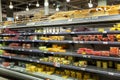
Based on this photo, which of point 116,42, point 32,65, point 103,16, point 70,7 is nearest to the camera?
point 116,42

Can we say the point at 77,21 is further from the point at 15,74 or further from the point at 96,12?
the point at 15,74

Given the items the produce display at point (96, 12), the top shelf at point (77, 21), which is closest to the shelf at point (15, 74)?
the top shelf at point (77, 21)

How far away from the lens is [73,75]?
5.32 metres

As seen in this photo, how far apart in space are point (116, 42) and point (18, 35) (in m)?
4.18

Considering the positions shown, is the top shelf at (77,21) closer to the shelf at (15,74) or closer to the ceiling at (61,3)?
the shelf at (15,74)

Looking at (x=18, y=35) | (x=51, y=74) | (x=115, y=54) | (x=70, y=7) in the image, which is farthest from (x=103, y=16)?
(x=70, y=7)

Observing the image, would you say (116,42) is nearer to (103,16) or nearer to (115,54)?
(115,54)

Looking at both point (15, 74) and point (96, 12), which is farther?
point (15, 74)

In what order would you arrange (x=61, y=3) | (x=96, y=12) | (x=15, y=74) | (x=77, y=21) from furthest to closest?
(x=61, y=3), (x=15, y=74), (x=77, y=21), (x=96, y=12)

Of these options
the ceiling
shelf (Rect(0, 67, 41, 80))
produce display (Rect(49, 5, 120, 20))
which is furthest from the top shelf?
the ceiling

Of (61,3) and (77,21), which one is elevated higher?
(61,3)

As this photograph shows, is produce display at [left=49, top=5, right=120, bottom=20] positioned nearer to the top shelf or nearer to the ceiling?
the top shelf

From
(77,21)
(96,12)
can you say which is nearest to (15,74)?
(77,21)

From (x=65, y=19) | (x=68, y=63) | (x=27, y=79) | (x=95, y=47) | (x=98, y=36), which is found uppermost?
(x=65, y=19)
